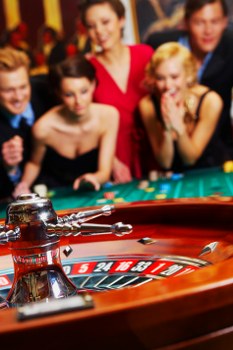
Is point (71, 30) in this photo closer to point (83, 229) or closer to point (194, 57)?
point (194, 57)

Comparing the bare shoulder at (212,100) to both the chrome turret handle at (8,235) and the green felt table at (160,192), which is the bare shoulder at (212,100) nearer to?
the green felt table at (160,192)

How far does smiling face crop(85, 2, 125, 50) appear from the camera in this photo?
2803 millimetres

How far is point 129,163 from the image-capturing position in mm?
2830

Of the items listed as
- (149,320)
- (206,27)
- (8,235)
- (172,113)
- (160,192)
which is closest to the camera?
(149,320)

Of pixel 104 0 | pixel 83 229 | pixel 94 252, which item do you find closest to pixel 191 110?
pixel 104 0

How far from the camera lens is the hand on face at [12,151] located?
277 centimetres

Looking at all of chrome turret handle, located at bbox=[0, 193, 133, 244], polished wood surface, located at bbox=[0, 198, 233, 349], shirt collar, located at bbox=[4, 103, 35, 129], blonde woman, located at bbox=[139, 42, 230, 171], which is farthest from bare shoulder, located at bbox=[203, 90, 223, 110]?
polished wood surface, located at bbox=[0, 198, 233, 349]

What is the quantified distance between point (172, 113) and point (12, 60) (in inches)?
33.5

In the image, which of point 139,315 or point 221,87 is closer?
point 139,315

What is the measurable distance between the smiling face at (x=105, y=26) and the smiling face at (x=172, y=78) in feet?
0.94

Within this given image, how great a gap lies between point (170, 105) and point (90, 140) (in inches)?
17.3

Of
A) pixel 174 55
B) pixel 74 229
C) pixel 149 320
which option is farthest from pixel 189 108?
pixel 149 320

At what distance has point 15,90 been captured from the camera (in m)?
2.77

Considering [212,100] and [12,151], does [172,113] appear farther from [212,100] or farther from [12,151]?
[12,151]
